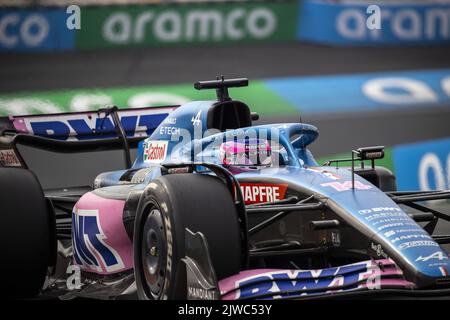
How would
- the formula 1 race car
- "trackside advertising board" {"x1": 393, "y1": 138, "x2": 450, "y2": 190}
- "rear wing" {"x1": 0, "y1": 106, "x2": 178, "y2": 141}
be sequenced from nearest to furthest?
1. the formula 1 race car
2. "rear wing" {"x1": 0, "y1": 106, "x2": 178, "y2": 141}
3. "trackside advertising board" {"x1": 393, "y1": 138, "x2": 450, "y2": 190}

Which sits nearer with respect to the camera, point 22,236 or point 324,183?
point 324,183

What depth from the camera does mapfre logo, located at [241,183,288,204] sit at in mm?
7414

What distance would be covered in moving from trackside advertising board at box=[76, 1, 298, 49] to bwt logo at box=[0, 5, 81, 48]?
0.75 feet

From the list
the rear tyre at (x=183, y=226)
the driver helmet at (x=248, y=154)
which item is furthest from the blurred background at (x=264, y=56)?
the rear tyre at (x=183, y=226)

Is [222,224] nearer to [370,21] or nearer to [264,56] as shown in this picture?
[264,56]

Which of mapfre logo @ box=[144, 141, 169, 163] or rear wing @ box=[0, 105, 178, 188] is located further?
rear wing @ box=[0, 105, 178, 188]

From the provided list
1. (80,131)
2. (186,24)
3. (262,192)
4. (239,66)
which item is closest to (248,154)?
(262,192)

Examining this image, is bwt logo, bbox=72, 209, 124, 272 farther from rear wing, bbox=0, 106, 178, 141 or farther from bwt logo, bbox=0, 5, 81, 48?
bwt logo, bbox=0, 5, 81, 48

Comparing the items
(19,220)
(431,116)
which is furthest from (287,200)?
(431,116)

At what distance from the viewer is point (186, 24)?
17.3m

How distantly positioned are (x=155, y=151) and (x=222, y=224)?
2298mm

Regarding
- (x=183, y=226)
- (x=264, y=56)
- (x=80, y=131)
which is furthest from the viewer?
(x=264, y=56)

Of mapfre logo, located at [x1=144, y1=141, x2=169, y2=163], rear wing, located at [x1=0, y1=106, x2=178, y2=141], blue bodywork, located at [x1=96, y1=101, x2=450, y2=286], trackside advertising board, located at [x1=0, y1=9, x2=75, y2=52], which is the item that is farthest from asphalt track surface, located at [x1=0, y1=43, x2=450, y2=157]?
blue bodywork, located at [x1=96, y1=101, x2=450, y2=286]

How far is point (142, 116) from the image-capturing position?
395 inches
